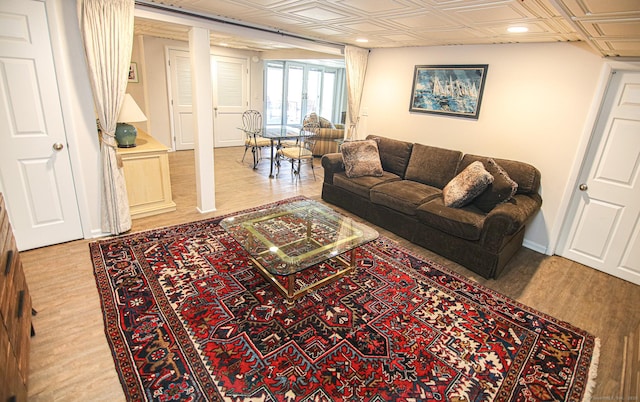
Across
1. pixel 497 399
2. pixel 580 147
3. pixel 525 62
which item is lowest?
pixel 497 399

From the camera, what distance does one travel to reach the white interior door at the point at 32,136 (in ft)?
8.18

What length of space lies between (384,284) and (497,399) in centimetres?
111

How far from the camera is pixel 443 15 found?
2588 millimetres

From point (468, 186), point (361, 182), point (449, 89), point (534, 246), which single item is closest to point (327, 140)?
point (361, 182)

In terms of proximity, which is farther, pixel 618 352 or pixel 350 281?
pixel 350 281

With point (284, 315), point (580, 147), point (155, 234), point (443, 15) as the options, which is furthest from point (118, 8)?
point (580, 147)

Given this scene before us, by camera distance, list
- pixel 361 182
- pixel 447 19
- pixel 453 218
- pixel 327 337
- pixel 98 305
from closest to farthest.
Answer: pixel 327 337
pixel 98 305
pixel 447 19
pixel 453 218
pixel 361 182

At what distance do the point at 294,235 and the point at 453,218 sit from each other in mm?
1536

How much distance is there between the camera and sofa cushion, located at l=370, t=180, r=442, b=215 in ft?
11.4

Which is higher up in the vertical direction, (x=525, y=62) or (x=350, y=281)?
(x=525, y=62)

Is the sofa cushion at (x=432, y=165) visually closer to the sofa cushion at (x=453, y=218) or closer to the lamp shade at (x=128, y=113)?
the sofa cushion at (x=453, y=218)

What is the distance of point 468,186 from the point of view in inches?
127

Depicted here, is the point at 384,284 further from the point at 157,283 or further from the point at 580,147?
the point at 580,147

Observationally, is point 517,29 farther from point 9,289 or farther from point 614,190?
point 9,289
